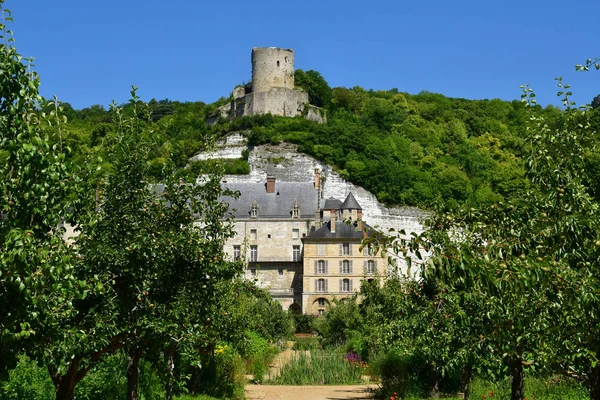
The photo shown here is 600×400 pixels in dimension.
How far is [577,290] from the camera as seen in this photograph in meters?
6.06

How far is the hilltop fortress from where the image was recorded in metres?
85.6

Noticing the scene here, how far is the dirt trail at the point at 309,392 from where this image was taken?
71.1ft

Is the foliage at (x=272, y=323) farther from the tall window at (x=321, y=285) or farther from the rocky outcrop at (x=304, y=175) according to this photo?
the rocky outcrop at (x=304, y=175)

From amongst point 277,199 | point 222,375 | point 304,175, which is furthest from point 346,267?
point 222,375

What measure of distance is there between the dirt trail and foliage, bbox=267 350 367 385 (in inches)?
33.3

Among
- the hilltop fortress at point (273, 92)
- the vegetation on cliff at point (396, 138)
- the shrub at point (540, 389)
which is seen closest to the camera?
the shrub at point (540, 389)

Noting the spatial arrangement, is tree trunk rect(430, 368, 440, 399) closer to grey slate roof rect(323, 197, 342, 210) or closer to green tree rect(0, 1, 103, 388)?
green tree rect(0, 1, 103, 388)

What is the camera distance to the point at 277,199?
56.8 meters

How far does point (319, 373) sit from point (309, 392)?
282 centimetres

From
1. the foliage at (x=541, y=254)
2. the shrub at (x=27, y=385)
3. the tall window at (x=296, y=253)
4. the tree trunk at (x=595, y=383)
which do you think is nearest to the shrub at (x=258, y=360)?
the shrub at (x=27, y=385)

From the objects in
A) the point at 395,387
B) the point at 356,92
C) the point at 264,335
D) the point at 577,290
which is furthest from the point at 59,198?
the point at 356,92

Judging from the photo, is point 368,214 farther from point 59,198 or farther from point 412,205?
point 59,198

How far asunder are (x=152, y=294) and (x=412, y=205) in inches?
2274

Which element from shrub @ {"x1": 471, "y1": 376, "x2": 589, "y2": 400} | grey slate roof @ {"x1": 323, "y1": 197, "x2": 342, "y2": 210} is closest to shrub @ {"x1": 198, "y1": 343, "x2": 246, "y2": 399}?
shrub @ {"x1": 471, "y1": 376, "x2": 589, "y2": 400}
